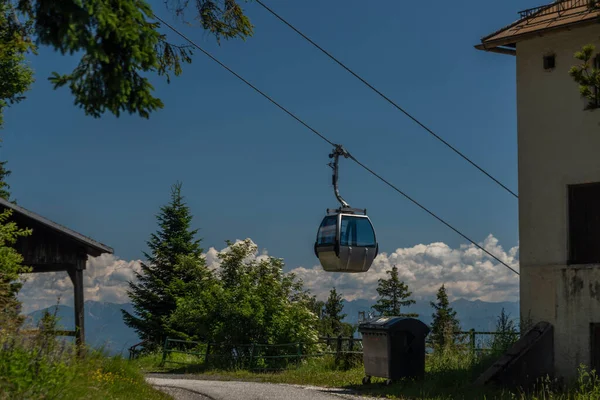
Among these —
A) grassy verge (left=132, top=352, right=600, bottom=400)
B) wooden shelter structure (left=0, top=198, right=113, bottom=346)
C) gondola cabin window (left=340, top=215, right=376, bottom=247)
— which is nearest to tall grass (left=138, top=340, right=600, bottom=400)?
grassy verge (left=132, top=352, right=600, bottom=400)

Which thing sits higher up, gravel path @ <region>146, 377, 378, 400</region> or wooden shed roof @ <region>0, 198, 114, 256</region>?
wooden shed roof @ <region>0, 198, 114, 256</region>

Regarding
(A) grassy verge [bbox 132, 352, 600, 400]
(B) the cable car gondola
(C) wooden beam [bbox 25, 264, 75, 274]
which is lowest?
(A) grassy verge [bbox 132, 352, 600, 400]

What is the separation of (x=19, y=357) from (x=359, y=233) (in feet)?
34.7

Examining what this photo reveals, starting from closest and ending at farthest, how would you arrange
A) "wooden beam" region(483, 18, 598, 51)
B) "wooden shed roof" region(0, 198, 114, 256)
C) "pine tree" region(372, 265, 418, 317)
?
"wooden shed roof" region(0, 198, 114, 256) < "wooden beam" region(483, 18, 598, 51) < "pine tree" region(372, 265, 418, 317)

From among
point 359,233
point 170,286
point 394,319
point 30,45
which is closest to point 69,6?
point 30,45

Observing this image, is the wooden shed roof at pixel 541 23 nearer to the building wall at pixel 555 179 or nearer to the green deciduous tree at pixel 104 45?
the building wall at pixel 555 179

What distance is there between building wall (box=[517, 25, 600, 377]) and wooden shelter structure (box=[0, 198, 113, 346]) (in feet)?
37.4

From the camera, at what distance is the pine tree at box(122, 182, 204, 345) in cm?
4519

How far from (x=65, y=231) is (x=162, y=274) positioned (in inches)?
984

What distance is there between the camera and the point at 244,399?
Result: 17.6m

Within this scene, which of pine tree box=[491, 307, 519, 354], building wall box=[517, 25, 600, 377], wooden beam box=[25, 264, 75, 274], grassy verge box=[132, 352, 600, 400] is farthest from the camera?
wooden beam box=[25, 264, 75, 274]

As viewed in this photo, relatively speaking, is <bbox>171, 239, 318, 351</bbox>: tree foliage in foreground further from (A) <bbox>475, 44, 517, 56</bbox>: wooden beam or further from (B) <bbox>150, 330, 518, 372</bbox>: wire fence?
(A) <bbox>475, 44, 517, 56</bbox>: wooden beam

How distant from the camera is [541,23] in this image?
22.6 m

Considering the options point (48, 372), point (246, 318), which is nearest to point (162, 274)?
point (246, 318)
